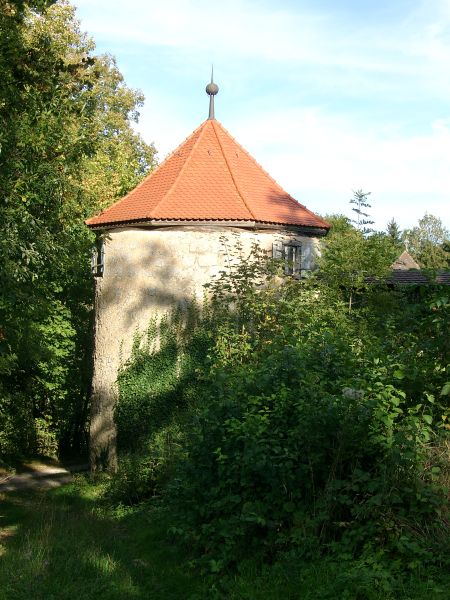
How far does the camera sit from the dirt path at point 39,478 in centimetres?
1739

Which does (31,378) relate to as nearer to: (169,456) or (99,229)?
(99,229)

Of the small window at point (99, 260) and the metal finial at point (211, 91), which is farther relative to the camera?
the metal finial at point (211, 91)

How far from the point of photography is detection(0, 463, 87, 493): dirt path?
17391 millimetres

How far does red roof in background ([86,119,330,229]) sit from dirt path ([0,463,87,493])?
20.9 feet

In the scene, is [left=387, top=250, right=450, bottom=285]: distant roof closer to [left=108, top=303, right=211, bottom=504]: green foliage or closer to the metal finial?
[left=108, top=303, right=211, bottom=504]: green foliage

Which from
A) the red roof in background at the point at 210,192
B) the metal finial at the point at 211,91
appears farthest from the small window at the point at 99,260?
the metal finial at the point at 211,91

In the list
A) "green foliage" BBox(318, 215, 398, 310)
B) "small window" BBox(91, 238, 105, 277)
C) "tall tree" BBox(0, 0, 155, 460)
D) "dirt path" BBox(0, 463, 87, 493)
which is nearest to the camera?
"tall tree" BBox(0, 0, 155, 460)

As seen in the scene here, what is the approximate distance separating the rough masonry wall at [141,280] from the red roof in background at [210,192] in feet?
1.22

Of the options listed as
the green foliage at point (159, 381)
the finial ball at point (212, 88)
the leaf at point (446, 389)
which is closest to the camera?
the leaf at point (446, 389)

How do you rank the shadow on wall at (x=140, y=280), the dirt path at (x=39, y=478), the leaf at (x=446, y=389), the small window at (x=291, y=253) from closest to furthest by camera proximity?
the leaf at (x=446, y=389) → the shadow on wall at (x=140, y=280) → the small window at (x=291, y=253) → the dirt path at (x=39, y=478)

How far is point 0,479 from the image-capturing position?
710 inches

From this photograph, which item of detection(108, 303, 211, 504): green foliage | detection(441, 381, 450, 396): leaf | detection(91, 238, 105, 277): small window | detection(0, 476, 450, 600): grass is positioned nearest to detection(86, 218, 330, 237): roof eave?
detection(91, 238, 105, 277): small window

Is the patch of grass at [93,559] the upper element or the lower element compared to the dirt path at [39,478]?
upper

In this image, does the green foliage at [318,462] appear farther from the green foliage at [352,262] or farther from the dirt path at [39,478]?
the dirt path at [39,478]
